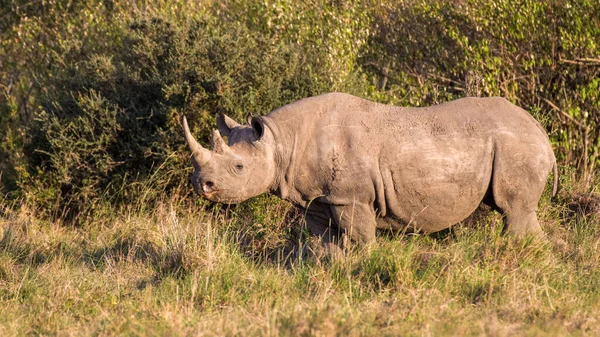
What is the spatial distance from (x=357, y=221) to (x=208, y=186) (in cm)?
117

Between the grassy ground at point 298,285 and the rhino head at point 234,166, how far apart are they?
0.43 metres

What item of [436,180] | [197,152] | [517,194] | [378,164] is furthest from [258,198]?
[517,194]

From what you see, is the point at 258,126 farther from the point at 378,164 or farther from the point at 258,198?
the point at 258,198

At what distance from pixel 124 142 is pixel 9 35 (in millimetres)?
4986

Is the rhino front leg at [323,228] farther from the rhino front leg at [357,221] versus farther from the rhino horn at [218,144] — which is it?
the rhino horn at [218,144]

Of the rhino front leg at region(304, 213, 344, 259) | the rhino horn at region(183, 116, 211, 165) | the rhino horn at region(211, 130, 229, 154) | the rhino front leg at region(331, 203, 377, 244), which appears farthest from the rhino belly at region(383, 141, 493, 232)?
the rhino horn at region(183, 116, 211, 165)

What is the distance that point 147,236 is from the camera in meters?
8.31

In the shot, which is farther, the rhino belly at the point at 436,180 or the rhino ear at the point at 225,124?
the rhino ear at the point at 225,124

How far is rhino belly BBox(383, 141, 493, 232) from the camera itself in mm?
6891

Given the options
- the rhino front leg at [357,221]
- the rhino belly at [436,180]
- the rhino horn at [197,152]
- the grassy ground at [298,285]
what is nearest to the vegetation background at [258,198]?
the grassy ground at [298,285]

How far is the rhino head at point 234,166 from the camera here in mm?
6824

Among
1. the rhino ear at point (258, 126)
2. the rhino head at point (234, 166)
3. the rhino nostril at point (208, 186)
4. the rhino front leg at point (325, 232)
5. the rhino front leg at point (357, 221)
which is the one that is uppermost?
the rhino ear at point (258, 126)

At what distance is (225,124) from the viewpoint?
7.32 metres

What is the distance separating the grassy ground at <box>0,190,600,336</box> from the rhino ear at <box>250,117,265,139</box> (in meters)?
0.89
